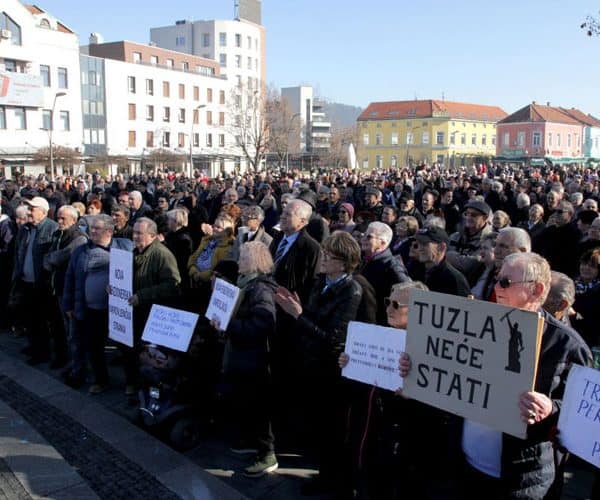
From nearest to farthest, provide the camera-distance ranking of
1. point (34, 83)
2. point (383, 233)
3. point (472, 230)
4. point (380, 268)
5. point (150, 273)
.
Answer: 1. point (380, 268)
2. point (383, 233)
3. point (150, 273)
4. point (472, 230)
5. point (34, 83)

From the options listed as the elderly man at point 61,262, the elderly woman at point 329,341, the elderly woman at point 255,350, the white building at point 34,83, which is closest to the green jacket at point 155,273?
the elderly man at point 61,262

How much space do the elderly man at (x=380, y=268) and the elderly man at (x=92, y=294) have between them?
2.85 meters

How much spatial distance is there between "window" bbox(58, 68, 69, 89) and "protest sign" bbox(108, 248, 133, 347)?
5365 centimetres

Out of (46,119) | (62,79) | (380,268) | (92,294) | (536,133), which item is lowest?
(92,294)

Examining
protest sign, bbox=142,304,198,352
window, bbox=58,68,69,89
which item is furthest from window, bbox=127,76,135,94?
protest sign, bbox=142,304,198,352

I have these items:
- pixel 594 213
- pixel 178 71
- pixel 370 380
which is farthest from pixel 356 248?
pixel 178 71

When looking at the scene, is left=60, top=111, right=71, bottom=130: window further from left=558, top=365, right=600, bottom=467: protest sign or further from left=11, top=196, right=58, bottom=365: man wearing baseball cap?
left=558, top=365, right=600, bottom=467: protest sign

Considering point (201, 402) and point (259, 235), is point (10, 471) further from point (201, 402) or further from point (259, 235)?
point (259, 235)

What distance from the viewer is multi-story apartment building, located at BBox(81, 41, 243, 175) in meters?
60.4

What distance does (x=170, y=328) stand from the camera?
5305 millimetres

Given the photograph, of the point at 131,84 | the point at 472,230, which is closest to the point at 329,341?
the point at 472,230

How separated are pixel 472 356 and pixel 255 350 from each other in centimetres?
219

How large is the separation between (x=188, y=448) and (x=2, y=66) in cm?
5178

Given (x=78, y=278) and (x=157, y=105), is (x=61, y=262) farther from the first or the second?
(x=157, y=105)
